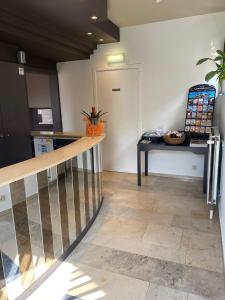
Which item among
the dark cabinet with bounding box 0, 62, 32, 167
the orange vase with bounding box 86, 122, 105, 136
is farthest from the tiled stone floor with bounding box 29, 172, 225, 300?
the dark cabinet with bounding box 0, 62, 32, 167

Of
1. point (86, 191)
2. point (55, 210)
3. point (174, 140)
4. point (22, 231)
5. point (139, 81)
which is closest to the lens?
point (22, 231)

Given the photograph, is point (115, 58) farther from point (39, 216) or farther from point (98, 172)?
point (39, 216)

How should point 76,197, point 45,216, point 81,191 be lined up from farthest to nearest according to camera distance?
point 81,191, point 76,197, point 45,216

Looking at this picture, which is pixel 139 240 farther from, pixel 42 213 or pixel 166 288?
pixel 42 213

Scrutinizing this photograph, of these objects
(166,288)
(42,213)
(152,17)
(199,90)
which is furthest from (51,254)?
(152,17)

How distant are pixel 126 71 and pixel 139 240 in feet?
10.1

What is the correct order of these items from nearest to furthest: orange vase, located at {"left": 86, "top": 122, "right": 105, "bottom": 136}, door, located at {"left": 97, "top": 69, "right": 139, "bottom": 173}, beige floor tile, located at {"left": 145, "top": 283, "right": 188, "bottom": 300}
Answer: beige floor tile, located at {"left": 145, "top": 283, "right": 188, "bottom": 300}, orange vase, located at {"left": 86, "top": 122, "right": 105, "bottom": 136}, door, located at {"left": 97, "top": 69, "right": 139, "bottom": 173}

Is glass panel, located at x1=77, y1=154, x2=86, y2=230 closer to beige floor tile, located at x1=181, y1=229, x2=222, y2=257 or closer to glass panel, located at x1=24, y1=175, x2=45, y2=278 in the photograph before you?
glass panel, located at x1=24, y1=175, x2=45, y2=278

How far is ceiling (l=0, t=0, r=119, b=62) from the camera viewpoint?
249cm

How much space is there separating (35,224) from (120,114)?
122 inches

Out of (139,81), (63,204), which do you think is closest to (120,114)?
(139,81)

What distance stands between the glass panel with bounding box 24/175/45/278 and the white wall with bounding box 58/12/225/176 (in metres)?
2.98

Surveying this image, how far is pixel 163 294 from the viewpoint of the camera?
1792mm

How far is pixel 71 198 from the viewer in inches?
93.8
